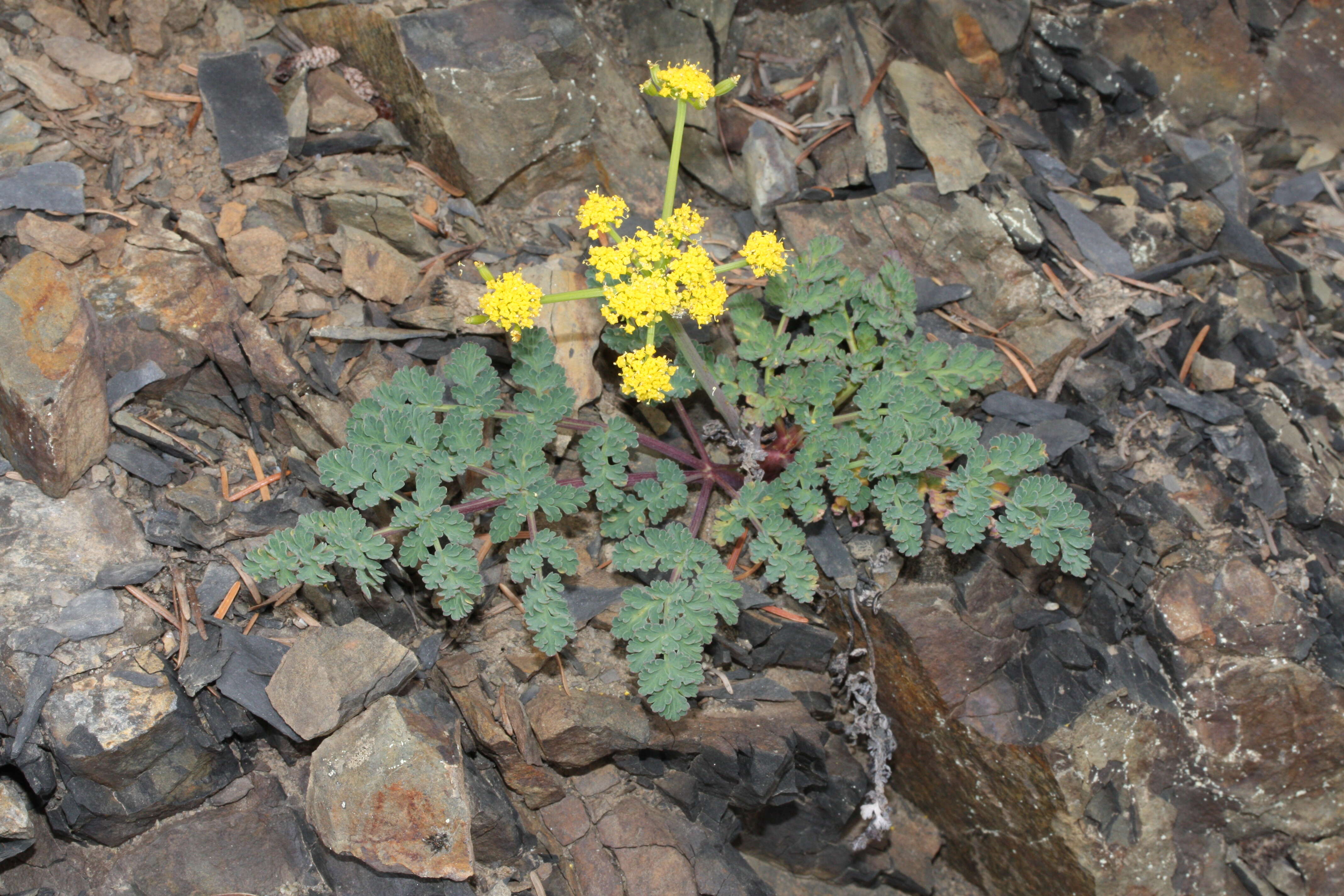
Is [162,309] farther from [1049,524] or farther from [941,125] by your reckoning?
[941,125]

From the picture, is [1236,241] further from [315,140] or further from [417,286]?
[315,140]

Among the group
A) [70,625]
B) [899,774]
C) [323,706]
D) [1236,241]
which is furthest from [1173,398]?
[70,625]

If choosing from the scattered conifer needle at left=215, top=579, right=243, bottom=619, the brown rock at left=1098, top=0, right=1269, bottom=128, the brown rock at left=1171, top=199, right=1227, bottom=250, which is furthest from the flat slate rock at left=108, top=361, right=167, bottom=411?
the brown rock at left=1098, top=0, right=1269, bottom=128

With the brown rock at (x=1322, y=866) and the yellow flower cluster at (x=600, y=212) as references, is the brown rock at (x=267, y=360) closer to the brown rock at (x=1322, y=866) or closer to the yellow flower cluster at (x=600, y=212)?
the yellow flower cluster at (x=600, y=212)

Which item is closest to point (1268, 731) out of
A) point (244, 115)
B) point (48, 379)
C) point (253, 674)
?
point (253, 674)

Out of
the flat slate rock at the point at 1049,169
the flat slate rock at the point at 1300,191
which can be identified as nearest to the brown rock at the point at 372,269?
the flat slate rock at the point at 1049,169
